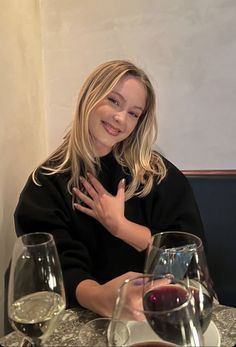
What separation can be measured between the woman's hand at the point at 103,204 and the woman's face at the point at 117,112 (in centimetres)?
13

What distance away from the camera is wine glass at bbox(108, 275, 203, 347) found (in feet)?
1.66

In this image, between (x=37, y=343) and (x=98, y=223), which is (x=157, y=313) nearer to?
(x=37, y=343)

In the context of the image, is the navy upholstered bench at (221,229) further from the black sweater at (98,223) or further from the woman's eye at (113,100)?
the woman's eye at (113,100)

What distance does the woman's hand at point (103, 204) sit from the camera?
1.16 metres

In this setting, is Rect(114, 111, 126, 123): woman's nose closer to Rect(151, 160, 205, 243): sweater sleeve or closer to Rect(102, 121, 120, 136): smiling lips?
Rect(102, 121, 120, 136): smiling lips

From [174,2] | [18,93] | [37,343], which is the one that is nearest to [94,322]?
[37,343]

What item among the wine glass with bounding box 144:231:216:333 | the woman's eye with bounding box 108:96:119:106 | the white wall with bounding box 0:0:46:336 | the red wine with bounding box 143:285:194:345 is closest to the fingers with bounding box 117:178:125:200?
the woman's eye with bounding box 108:96:119:106

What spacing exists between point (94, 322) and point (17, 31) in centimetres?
97

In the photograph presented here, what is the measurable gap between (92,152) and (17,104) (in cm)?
31

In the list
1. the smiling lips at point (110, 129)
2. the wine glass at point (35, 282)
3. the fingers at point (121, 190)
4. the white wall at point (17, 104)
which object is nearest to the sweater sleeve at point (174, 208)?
the fingers at point (121, 190)

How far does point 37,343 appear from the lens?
677 millimetres

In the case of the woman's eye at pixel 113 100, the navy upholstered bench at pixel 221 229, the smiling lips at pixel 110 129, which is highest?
the woman's eye at pixel 113 100

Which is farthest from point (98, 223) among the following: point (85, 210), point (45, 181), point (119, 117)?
point (119, 117)

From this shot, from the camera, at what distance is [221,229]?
4.58 feet
